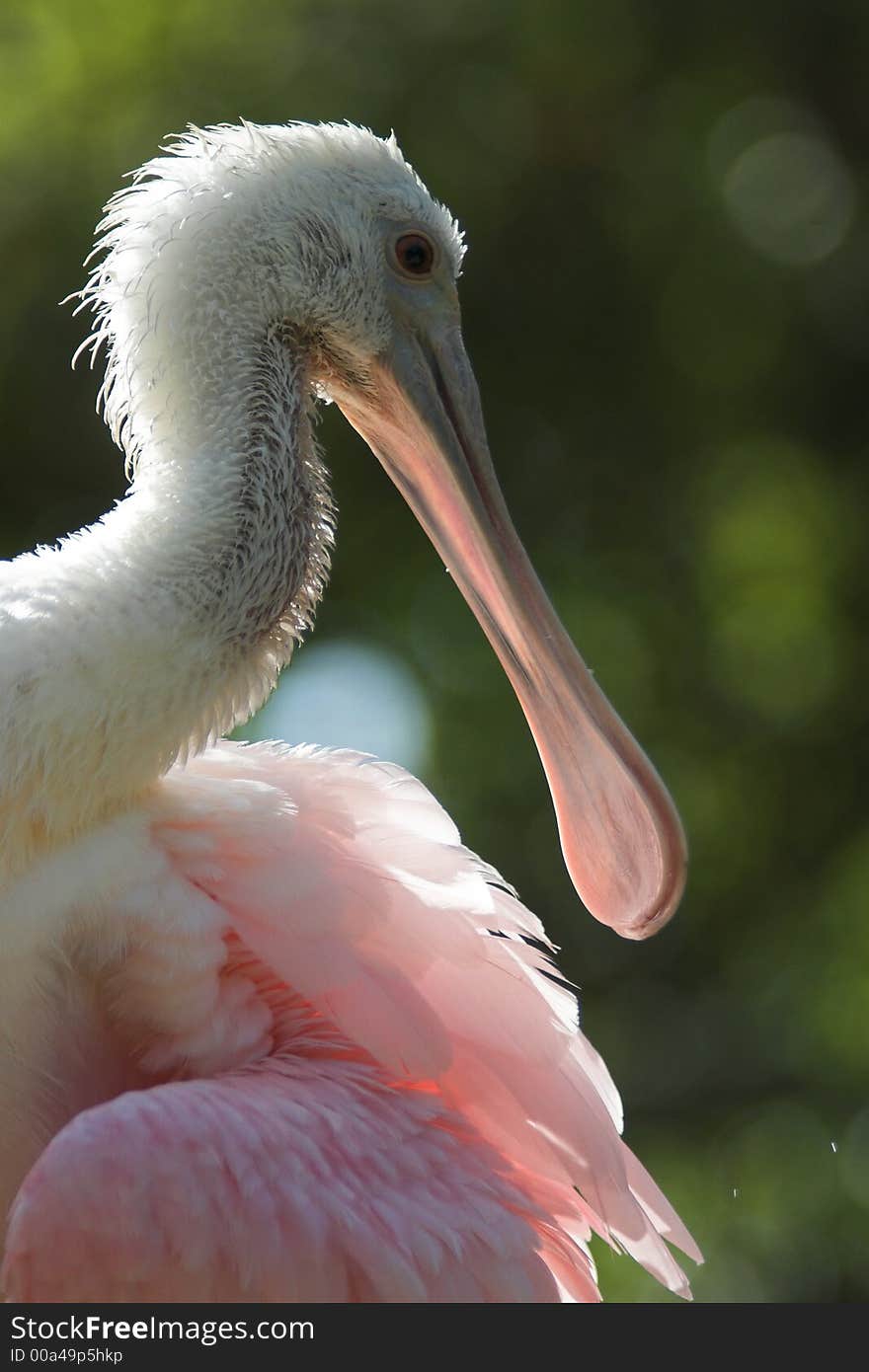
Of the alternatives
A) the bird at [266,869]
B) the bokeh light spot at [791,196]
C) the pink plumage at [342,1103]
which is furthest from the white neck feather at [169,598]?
the bokeh light spot at [791,196]

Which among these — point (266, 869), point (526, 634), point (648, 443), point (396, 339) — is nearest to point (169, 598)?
point (266, 869)

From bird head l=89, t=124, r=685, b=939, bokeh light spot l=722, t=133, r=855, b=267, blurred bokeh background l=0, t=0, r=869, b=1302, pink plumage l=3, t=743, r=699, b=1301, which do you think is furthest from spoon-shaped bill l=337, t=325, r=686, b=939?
bokeh light spot l=722, t=133, r=855, b=267

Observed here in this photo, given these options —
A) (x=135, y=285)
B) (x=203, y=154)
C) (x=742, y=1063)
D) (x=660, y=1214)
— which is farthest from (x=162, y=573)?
(x=742, y=1063)

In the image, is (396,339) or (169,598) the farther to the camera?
(396,339)

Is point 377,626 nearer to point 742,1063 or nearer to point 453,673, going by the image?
point 453,673

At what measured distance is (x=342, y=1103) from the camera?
2.92 meters

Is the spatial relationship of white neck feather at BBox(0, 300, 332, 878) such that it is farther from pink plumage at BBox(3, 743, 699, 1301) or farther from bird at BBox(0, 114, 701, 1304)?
pink plumage at BBox(3, 743, 699, 1301)

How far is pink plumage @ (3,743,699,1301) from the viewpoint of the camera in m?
2.70

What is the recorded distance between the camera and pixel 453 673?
7973 mm

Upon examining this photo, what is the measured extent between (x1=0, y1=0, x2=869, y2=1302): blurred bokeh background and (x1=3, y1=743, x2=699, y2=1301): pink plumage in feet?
13.9

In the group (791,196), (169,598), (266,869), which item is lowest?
(266,869)

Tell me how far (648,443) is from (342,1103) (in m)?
6.06

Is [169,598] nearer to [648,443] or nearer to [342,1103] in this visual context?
[342,1103]

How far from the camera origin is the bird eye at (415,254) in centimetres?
320
